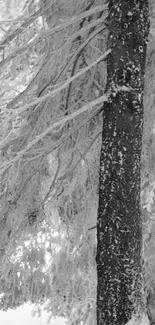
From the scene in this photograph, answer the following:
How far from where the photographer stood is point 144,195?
319 inches

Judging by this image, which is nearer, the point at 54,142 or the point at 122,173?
the point at 122,173

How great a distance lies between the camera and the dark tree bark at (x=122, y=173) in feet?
14.0

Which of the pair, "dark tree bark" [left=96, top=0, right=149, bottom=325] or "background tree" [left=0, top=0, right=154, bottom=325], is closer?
"dark tree bark" [left=96, top=0, right=149, bottom=325]

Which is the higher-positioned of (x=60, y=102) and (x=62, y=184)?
(x=60, y=102)

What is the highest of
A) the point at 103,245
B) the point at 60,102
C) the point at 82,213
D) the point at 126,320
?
the point at 60,102

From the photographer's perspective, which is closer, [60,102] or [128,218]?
[128,218]

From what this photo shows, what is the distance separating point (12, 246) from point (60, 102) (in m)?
2.25

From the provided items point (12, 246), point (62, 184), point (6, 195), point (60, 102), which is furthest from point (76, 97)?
point (12, 246)

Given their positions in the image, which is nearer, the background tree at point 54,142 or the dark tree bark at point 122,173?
the dark tree bark at point 122,173

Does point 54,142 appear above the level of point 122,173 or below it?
above

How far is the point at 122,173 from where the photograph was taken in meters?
4.29

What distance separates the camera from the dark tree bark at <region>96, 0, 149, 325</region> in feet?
14.0

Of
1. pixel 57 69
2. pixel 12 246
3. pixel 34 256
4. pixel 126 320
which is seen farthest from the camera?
pixel 34 256

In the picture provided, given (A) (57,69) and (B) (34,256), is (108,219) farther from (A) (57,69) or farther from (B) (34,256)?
(B) (34,256)
